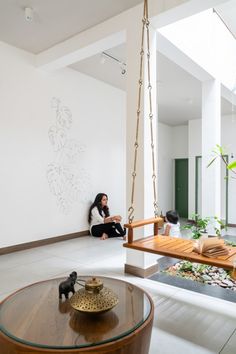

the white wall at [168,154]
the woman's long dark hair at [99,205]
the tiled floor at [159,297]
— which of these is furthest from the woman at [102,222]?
the white wall at [168,154]

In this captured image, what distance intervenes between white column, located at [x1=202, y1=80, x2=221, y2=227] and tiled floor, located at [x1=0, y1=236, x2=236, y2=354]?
1816 millimetres

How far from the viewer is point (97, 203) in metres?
5.27

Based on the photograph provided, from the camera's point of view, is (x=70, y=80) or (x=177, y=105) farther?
(x=177, y=105)

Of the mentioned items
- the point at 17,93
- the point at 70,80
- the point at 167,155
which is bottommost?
the point at 167,155

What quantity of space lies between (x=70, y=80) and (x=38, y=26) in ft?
4.88

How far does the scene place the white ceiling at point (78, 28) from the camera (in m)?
3.04

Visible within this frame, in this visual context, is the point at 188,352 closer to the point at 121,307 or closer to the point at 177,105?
the point at 121,307

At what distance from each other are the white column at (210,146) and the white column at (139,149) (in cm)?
205

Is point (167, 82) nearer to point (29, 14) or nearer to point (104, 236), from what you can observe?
point (29, 14)

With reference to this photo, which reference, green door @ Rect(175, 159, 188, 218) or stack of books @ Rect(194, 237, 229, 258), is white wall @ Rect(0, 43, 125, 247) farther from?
green door @ Rect(175, 159, 188, 218)

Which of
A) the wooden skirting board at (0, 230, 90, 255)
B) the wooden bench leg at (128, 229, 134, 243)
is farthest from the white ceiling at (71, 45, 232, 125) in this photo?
the wooden skirting board at (0, 230, 90, 255)

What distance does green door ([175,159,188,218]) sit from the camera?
8.84 meters

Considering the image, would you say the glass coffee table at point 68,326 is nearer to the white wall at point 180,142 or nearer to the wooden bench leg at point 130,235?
the wooden bench leg at point 130,235

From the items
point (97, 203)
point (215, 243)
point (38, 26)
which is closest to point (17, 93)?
point (38, 26)
